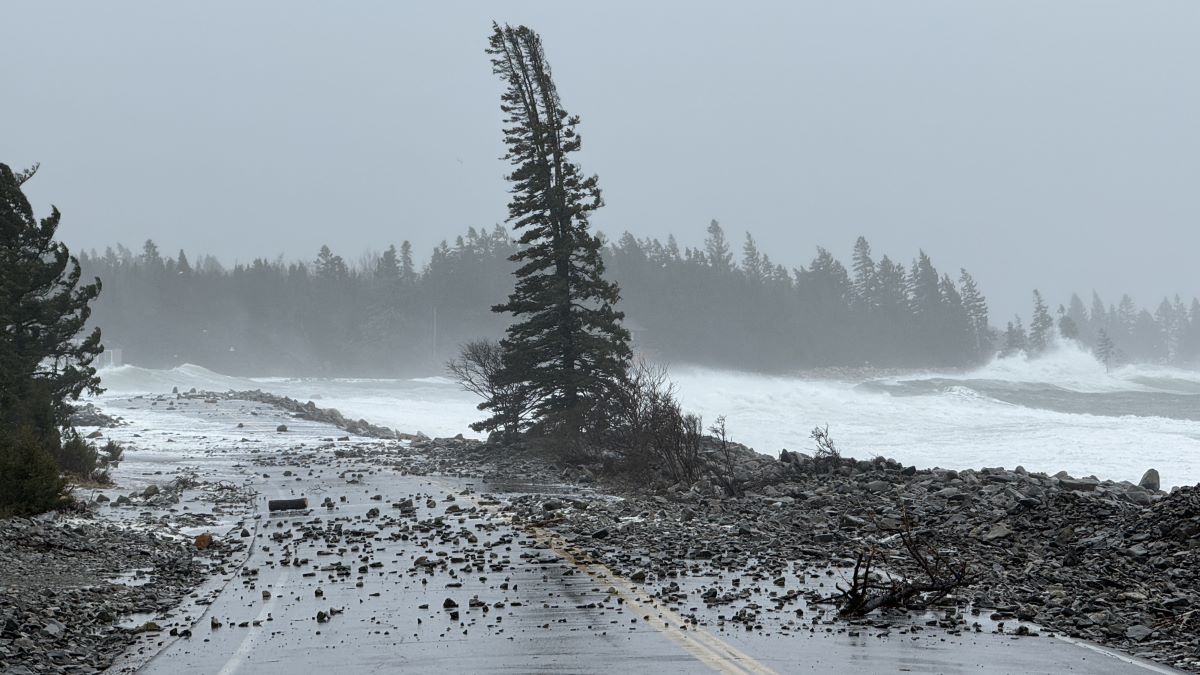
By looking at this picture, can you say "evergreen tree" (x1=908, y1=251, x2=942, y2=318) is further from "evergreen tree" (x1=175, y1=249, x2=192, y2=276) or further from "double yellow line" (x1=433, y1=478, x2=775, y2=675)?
"double yellow line" (x1=433, y1=478, x2=775, y2=675)

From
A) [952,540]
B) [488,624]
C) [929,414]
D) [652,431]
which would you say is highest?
[929,414]

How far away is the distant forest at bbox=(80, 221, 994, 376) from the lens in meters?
155

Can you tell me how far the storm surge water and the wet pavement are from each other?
25799mm

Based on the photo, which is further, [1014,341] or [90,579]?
[1014,341]

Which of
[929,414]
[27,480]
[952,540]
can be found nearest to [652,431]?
[952,540]

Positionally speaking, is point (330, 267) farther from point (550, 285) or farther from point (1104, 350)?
point (550, 285)

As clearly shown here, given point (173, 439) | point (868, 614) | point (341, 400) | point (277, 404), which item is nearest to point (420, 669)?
point (868, 614)

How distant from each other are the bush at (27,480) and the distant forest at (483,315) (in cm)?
12790

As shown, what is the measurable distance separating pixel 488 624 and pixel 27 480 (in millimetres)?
12372

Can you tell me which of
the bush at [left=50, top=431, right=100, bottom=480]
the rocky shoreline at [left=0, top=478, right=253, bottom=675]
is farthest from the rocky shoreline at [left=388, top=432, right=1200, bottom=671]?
the bush at [left=50, top=431, right=100, bottom=480]

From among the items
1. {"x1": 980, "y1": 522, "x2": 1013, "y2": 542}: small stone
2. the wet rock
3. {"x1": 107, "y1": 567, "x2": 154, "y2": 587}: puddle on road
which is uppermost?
the wet rock

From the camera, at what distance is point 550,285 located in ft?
121

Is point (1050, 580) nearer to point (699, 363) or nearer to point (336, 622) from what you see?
point (336, 622)

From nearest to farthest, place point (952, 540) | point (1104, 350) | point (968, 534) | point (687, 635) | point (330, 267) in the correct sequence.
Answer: point (687, 635)
point (952, 540)
point (968, 534)
point (1104, 350)
point (330, 267)
